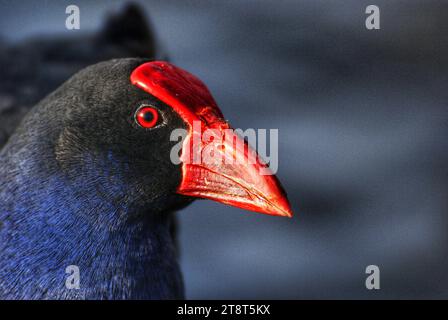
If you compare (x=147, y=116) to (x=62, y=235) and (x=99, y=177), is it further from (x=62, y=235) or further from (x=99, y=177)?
Result: (x=62, y=235)

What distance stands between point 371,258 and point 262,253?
0.67 meters

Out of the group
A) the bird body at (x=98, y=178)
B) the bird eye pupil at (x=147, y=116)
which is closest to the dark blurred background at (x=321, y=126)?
the bird body at (x=98, y=178)

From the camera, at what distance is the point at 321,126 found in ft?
18.2

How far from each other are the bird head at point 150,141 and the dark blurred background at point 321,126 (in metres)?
1.58

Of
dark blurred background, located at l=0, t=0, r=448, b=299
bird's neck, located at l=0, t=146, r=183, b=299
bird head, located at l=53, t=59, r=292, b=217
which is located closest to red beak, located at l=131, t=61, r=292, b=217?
bird head, located at l=53, t=59, r=292, b=217

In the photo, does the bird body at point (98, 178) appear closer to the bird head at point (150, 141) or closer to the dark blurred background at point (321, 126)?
the bird head at point (150, 141)

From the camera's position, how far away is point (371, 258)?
5.02 meters

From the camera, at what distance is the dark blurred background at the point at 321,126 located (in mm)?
4992

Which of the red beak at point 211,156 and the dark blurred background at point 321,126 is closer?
the red beak at point 211,156

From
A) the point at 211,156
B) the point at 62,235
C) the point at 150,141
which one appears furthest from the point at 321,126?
the point at 62,235

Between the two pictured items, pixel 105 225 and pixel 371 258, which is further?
pixel 371 258
